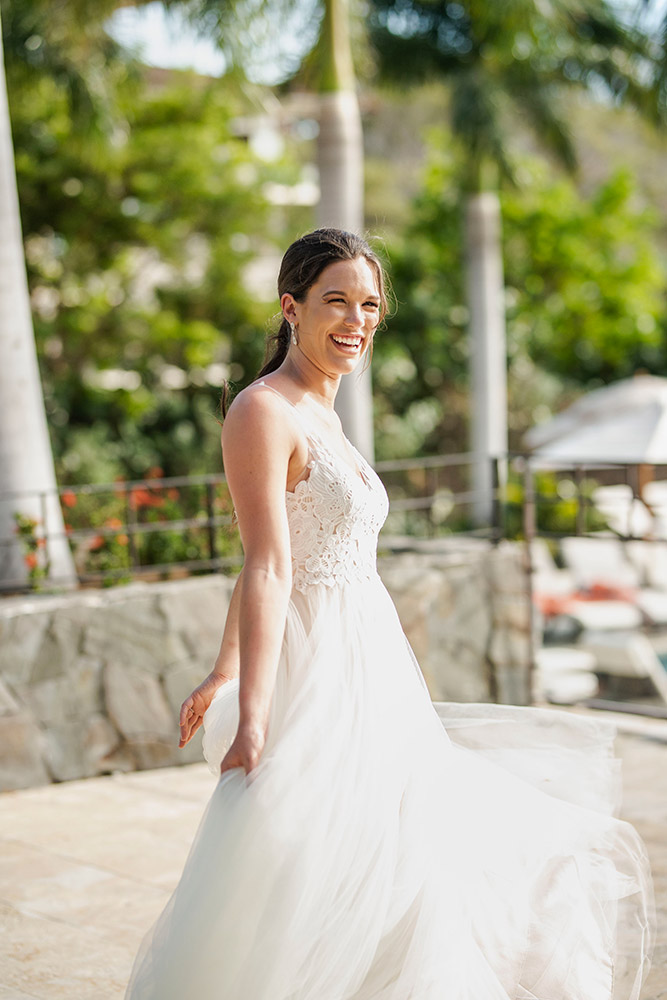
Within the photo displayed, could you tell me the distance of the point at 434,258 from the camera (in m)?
20.8

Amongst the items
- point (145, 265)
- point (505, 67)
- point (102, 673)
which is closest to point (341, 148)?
point (505, 67)

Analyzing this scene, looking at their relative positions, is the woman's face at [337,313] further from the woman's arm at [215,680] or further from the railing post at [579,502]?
the railing post at [579,502]

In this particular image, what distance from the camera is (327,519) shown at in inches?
95.7

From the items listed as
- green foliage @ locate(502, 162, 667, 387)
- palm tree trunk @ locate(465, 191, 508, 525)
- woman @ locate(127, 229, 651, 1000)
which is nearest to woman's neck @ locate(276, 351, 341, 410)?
woman @ locate(127, 229, 651, 1000)

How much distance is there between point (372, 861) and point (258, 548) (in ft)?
2.27

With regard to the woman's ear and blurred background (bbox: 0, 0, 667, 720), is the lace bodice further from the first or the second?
blurred background (bbox: 0, 0, 667, 720)

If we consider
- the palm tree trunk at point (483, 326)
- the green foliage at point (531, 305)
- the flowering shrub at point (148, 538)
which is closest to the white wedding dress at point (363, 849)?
the flowering shrub at point (148, 538)

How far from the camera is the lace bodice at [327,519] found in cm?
240

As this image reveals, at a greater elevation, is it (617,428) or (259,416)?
(617,428)

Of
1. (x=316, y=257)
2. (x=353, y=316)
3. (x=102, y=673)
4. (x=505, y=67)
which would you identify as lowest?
(x=102, y=673)

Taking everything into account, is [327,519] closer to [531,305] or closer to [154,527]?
[154,527]

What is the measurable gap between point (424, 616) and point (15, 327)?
306cm

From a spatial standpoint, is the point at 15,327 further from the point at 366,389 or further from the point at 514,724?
the point at 366,389

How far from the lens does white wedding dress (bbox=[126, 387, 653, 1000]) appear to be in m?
2.13
